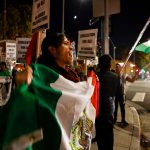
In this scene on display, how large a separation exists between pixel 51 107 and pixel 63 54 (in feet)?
2.47

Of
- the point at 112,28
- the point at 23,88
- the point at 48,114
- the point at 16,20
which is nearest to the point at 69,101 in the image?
the point at 48,114

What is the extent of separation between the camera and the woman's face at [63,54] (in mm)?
3053

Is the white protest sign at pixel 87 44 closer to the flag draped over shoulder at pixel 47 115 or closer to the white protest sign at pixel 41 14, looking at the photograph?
the white protest sign at pixel 41 14

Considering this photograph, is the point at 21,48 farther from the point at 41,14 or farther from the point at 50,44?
the point at 50,44

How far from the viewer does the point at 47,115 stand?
Answer: 7.72 ft

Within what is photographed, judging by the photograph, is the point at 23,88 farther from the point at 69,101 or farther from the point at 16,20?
the point at 16,20

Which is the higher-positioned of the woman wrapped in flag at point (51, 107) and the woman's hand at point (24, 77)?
the woman's hand at point (24, 77)

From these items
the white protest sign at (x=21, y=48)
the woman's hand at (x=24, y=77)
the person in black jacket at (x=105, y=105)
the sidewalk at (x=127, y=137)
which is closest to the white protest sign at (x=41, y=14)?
the person in black jacket at (x=105, y=105)

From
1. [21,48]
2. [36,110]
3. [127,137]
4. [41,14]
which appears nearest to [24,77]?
[36,110]

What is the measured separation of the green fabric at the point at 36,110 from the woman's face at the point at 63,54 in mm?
379

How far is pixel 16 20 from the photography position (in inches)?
1184

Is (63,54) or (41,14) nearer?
(63,54)

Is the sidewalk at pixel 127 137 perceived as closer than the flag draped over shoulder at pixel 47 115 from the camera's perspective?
No

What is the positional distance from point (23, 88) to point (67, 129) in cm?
57
